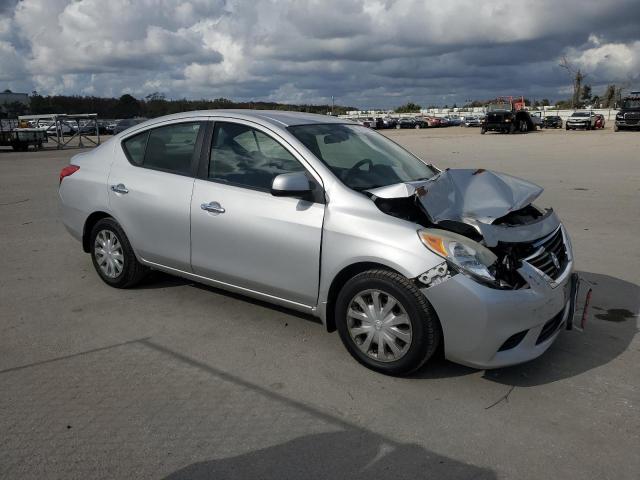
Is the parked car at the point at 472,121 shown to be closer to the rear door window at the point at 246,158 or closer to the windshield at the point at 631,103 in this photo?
the windshield at the point at 631,103

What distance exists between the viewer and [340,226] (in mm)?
3748

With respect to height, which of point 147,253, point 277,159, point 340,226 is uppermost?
point 277,159

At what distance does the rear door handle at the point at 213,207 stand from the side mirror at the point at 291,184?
644 millimetres

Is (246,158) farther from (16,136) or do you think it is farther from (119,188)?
(16,136)

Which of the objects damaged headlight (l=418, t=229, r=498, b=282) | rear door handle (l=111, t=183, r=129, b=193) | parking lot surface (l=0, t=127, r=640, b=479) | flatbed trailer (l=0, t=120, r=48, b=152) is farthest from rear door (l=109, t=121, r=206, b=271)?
flatbed trailer (l=0, t=120, r=48, b=152)

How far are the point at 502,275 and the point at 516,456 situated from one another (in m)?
1.02

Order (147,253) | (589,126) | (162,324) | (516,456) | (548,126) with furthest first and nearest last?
1. (548,126)
2. (589,126)
3. (147,253)
4. (162,324)
5. (516,456)

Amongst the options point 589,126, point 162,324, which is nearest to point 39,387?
point 162,324

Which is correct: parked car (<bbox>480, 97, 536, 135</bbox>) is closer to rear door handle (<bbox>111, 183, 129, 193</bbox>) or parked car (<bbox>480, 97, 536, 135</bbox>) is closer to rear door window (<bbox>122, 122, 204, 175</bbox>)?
rear door window (<bbox>122, 122, 204, 175</bbox>)

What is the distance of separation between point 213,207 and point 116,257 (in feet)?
4.81

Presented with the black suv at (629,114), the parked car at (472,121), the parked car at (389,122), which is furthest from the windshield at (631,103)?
the parked car at (389,122)

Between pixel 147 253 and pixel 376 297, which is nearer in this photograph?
pixel 376 297

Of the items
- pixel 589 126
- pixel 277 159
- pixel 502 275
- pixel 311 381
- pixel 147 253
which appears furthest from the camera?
pixel 589 126

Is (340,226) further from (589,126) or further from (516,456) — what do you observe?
(589,126)
